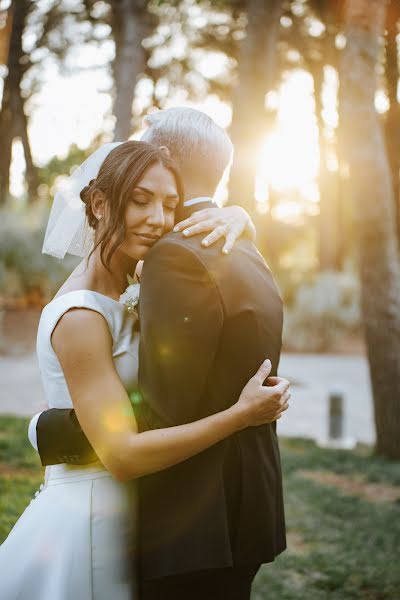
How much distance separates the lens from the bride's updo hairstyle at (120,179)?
6.56ft

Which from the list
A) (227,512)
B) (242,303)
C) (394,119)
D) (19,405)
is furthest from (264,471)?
(394,119)

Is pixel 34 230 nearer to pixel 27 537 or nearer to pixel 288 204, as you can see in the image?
pixel 27 537

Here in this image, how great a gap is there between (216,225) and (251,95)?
5.71m

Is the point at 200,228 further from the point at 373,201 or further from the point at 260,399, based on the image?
the point at 373,201

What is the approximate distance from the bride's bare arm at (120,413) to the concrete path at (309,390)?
7059 mm

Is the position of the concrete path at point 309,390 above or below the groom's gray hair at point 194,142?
below

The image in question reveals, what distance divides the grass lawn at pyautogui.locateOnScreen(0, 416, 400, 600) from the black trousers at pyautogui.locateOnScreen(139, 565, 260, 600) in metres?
2.20

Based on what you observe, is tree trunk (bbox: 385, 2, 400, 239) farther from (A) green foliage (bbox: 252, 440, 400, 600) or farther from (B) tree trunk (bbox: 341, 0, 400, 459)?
(A) green foliage (bbox: 252, 440, 400, 600)

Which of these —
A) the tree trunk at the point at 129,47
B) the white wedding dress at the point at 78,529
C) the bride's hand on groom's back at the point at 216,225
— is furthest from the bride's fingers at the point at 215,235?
the tree trunk at the point at 129,47

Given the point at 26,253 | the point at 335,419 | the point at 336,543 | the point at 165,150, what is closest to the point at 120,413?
the point at 165,150

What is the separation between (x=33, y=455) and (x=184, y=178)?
5.35m

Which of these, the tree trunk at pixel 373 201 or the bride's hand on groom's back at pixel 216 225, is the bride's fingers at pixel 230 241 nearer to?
the bride's hand on groom's back at pixel 216 225

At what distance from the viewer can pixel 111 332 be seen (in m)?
2.04

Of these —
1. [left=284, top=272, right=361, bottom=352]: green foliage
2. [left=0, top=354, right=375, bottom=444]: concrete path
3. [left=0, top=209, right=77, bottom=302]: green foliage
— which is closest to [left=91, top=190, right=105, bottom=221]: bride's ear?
[left=0, top=354, right=375, bottom=444]: concrete path
